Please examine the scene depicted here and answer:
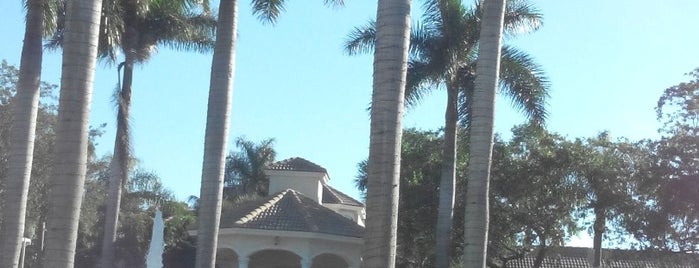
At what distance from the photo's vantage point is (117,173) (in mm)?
27656

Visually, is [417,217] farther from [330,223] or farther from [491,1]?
[491,1]

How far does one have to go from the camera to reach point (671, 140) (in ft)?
87.7

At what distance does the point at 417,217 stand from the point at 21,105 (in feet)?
57.9

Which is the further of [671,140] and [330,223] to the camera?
[330,223]

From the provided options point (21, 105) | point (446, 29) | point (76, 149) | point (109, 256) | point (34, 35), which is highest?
point (446, 29)

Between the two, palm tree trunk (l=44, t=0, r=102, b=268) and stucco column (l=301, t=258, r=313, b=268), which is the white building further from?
palm tree trunk (l=44, t=0, r=102, b=268)

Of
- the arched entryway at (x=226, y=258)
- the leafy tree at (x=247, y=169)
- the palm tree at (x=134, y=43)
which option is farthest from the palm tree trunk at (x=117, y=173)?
the leafy tree at (x=247, y=169)

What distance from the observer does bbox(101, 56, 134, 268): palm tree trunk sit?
2723 centimetres

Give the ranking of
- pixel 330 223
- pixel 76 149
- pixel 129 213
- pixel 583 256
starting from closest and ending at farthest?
pixel 76 149
pixel 330 223
pixel 583 256
pixel 129 213

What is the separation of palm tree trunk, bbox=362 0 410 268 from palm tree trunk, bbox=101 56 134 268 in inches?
630

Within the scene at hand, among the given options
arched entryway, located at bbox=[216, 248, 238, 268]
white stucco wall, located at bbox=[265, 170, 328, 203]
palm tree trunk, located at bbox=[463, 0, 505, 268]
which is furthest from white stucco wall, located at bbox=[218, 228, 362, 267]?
palm tree trunk, located at bbox=[463, 0, 505, 268]

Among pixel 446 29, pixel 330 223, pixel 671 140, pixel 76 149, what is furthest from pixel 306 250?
pixel 76 149

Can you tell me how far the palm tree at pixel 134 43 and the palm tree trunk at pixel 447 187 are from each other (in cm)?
735

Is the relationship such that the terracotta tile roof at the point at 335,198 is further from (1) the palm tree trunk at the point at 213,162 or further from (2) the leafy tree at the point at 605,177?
(1) the palm tree trunk at the point at 213,162
